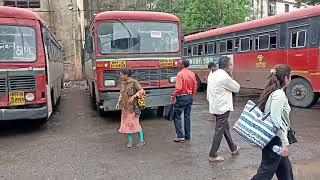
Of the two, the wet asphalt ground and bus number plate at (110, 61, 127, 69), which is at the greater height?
bus number plate at (110, 61, 127, 69)

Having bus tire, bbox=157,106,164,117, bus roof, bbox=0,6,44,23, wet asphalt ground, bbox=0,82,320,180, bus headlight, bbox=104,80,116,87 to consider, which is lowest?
wet asphalt ground, bbox=0,82,320,180

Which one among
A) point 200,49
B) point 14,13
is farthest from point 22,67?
point 200,49

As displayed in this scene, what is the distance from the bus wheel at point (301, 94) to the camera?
39.8 ft

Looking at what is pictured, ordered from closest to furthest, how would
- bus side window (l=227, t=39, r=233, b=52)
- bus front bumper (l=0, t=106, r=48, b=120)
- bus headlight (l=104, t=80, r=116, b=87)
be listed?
bus front bumper (l=0, t=106, r=48, b=120)
bus headlight (l=104, t=80, r=116, b=87)
bus side window (l=227, t=39, r=233, b=52)

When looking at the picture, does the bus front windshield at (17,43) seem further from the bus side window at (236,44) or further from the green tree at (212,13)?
the green tree at (212,13)

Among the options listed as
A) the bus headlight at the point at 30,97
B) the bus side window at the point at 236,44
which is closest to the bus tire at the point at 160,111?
the bus headlight at the point at 30,97

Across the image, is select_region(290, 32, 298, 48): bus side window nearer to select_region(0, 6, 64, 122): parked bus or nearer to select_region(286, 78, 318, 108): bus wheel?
select_region(286, 78, 318, 108): bus wheel

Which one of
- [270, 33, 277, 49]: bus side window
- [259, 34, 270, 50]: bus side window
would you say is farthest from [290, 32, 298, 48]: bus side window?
[259, 34, 270, 50]: bus side window

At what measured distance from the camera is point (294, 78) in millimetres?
12672

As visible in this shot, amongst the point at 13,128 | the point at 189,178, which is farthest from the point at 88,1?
the point at 189,178

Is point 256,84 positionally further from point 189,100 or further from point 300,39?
point 189,100

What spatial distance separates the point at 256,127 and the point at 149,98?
629 centimetres

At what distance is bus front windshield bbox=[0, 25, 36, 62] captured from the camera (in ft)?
28.9

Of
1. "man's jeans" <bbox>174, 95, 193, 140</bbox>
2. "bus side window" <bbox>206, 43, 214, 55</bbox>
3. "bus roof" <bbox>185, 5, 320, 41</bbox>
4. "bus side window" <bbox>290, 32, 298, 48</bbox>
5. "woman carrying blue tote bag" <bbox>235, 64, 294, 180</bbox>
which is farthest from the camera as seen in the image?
"bus side window" <bbox>206, 43, 214, 55</bbox>
